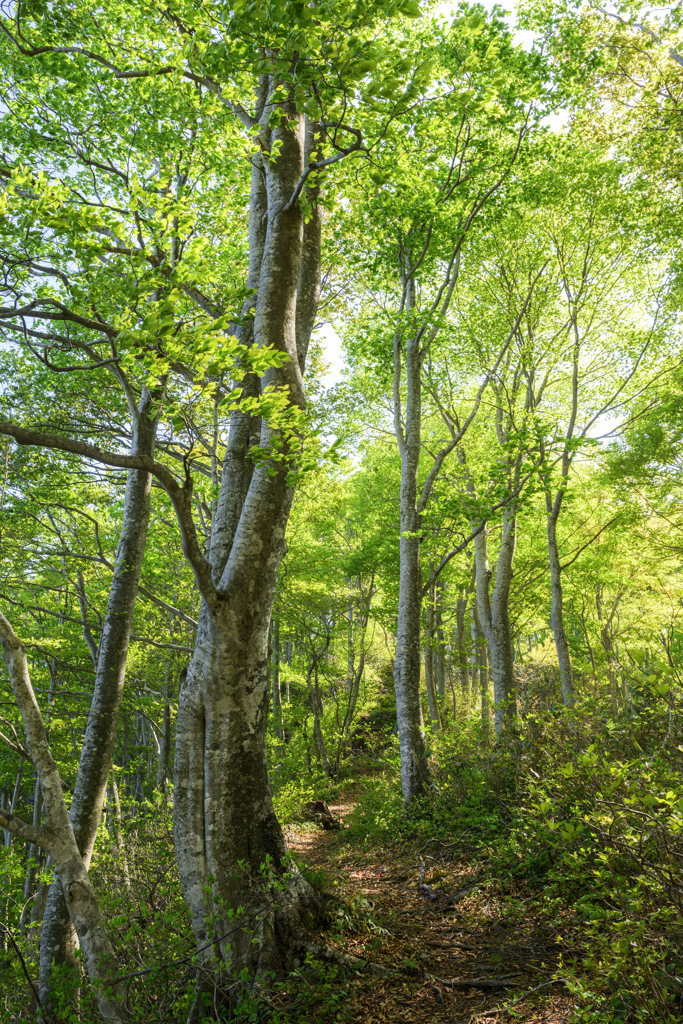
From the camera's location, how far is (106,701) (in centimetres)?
564

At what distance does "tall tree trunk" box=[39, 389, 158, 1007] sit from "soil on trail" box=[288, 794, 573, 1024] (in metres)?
2.68

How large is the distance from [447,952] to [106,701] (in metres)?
3.95

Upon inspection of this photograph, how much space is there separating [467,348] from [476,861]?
361 inches

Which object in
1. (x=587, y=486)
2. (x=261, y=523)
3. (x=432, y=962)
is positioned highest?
(x=587, y=486)

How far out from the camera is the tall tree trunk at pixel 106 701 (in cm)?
486

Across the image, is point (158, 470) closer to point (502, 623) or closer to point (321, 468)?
point (321, 468)

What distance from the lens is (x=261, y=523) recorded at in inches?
159

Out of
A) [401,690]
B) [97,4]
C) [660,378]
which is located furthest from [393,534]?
[97,4]

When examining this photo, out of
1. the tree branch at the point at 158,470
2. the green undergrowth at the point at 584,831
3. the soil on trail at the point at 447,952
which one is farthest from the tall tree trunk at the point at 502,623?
the tree branch at the point at 158,470

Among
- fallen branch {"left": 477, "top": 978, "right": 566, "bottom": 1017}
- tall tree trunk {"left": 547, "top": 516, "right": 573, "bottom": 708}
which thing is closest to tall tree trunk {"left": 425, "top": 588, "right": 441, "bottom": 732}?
tall tree trunk {"left": 547, "top": 516, "right": 573, "bottom": 708}

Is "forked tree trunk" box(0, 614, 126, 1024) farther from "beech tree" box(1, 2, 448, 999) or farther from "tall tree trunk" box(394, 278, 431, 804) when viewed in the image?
"tall tree trunk" box(394, 278, 431, 804)

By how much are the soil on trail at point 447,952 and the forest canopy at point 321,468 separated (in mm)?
37

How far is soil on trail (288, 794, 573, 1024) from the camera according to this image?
10.9 feet

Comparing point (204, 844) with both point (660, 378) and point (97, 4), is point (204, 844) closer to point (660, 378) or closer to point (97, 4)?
point (97, 4)
